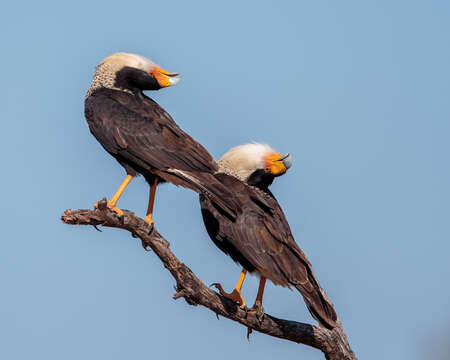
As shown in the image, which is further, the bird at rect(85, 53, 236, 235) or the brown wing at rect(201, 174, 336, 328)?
the brown wing at rect(201, 174, 336, 328)

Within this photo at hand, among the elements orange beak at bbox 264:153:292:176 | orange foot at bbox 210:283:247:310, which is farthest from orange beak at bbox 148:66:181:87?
orange foot at bbox 210:283:247:310

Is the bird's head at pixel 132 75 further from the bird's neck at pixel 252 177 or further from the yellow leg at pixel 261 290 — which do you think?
the yellow leg at pixel 261 290

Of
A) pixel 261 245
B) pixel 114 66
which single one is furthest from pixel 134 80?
pixel 261 245

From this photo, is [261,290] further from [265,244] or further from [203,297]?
[203,297]

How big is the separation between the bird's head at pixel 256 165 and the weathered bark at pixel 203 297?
6.16 ft

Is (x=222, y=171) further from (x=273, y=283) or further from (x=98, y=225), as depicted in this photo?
(x=98, y=225)

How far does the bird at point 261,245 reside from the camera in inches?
314

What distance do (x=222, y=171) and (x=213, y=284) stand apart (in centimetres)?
141

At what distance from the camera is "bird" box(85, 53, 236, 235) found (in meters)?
7.71

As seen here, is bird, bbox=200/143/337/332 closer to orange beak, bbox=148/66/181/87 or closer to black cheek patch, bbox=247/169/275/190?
black cheek patch, bbox=247/169/275/190

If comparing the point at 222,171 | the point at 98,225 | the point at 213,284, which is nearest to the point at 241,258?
the point at 213,284

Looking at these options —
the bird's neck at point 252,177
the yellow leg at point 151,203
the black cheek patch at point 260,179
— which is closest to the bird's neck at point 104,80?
the yellow leg at point 151,203

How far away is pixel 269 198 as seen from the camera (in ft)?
29.9

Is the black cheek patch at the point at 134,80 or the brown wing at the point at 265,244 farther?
the black cheek patch at the point at 134,80
